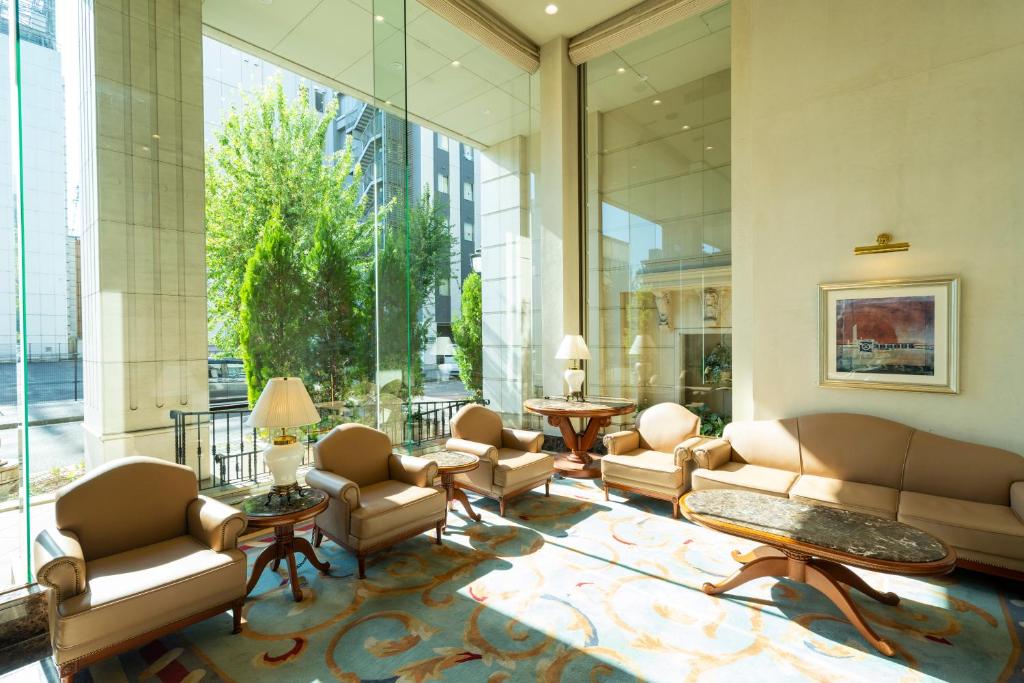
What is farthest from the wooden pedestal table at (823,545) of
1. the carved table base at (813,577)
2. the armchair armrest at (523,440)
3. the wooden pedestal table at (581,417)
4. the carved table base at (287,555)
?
the carved table base at (287,555)

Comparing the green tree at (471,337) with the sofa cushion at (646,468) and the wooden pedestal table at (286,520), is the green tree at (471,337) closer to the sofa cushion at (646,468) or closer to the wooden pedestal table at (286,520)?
the sofa cushion at (646,468)

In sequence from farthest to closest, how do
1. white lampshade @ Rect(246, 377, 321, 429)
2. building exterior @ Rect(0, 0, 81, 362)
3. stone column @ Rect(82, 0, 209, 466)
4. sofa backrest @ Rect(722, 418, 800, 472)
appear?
sofa backrest @ Rect(722, 418, 800, 472), stone column @ Rect(82, 0, 209, 466), white lampshade @ Rect(246, 377, 321, 429), building exterior @ Rect(0, 0, 81, 362)

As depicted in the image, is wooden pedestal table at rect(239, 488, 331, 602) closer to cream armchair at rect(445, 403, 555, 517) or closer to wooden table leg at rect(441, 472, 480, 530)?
wooden table leg at rect(441, 472, 480, 530)

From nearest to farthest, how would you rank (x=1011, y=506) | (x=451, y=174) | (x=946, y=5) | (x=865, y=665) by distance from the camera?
(x=865, y=665) < (x=1011, y=506) < (x=946, y=5) < (x=451, y=174)

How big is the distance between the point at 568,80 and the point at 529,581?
556 cm

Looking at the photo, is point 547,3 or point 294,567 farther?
point 547,3

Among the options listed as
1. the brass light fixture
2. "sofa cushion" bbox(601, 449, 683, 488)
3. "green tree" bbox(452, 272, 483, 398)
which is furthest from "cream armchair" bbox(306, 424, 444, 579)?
the brass light fixture

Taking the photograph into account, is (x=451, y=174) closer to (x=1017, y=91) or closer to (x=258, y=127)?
(x=258, y=127)

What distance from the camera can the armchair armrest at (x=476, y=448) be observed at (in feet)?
12.7

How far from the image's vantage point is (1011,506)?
296 cm

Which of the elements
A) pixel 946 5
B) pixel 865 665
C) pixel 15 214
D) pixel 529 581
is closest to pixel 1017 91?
pixel 946 5

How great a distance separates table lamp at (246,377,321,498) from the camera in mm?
2596

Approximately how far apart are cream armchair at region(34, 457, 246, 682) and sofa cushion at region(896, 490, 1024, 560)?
153 inches

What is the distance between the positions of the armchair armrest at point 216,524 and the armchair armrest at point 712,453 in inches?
126
